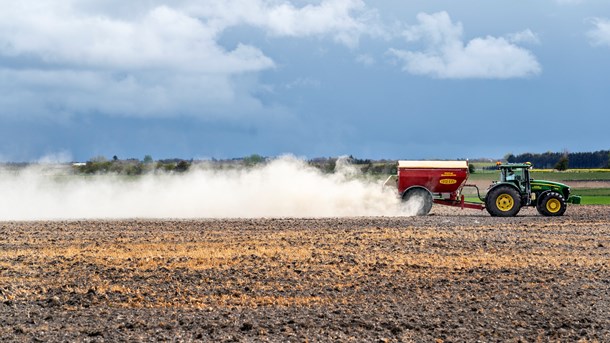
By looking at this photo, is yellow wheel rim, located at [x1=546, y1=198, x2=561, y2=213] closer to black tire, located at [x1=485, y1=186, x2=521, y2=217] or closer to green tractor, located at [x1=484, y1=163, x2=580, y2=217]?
green tractor, located at [x1=484, y1=163, x2=580, y2=217]

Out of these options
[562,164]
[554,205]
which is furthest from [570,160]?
[554,205]

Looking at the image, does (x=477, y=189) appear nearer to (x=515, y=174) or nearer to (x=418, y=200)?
(x=515, y=174)

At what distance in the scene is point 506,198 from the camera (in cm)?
3331

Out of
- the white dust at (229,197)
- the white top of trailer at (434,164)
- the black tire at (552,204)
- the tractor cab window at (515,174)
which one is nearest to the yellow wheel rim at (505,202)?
the tractor cab window at (515,174)

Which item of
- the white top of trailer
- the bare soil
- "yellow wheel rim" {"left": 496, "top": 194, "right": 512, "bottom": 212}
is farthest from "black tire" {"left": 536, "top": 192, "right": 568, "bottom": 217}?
the bare soil

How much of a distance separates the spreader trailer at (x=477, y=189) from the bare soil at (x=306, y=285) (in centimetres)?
601

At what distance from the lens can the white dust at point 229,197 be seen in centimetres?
3616

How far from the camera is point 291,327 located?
513 inches

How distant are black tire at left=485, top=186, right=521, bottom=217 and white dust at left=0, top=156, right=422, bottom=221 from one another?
3891 millimetres

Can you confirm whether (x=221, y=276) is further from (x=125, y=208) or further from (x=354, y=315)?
(x=125, y=208)

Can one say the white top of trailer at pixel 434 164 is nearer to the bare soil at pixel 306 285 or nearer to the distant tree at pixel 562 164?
the bare soil at pixel 306 285

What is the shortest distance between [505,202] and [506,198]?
0.18 m

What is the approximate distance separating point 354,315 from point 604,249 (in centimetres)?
1193

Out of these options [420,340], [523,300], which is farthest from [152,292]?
[523,300]
